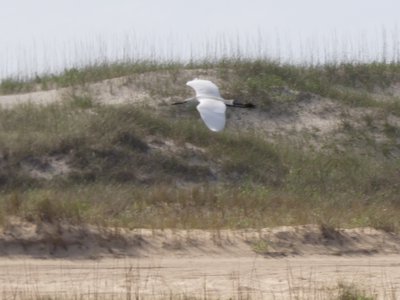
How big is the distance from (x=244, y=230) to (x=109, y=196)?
2128mm

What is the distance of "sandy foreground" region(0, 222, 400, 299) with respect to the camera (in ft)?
37.0

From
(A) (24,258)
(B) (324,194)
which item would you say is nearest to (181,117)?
(B) (324,194)

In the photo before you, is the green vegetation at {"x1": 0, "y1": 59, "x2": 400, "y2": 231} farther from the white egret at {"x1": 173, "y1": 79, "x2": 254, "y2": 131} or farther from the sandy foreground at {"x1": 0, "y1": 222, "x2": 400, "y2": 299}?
the white egret at {"x1": 173, "y1": 79, "x2": 254, "y2": 131}

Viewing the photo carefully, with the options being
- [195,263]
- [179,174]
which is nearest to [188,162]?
[179,174]

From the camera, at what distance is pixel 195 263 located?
1262 centimetres

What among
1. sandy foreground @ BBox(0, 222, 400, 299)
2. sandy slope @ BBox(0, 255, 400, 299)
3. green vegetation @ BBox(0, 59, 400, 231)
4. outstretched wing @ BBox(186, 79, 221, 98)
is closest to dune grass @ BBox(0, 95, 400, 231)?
green vegetation @ BBox(0, 59, 400, 231)

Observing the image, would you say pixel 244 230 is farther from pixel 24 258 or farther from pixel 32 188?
pixel 32 188

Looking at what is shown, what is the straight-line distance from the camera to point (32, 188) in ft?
52.6

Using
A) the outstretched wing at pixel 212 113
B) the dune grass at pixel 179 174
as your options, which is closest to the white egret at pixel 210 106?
the outstretched wing at pixel 212 113

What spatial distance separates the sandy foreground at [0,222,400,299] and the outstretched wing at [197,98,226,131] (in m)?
1.30

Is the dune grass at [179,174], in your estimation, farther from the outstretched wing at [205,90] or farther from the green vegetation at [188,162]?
the outstretched wing at [205,90]

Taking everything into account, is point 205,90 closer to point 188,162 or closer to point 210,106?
→ point 210,106

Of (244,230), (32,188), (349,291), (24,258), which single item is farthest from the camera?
(32,188)

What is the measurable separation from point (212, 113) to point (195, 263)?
2.06 meters
